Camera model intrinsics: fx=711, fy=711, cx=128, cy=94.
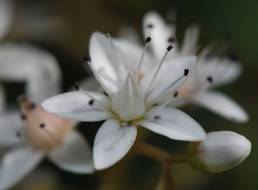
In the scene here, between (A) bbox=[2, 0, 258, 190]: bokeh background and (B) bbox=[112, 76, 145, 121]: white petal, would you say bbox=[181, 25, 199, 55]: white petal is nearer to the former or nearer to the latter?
(A) bbox=[2, 0, 258, 190]: bokeh background

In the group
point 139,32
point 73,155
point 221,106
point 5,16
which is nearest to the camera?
point 73,155

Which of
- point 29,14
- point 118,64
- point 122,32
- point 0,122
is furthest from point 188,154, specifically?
point 29,14

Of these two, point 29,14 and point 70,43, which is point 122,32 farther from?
point 29,14

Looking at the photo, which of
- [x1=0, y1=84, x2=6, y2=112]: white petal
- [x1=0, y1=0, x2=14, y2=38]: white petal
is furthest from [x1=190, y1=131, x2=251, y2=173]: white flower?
[x1=0, y1=0, x2=14, y2=38]: white petal

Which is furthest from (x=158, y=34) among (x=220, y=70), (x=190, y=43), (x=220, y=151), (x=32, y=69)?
(x=220, y=151)

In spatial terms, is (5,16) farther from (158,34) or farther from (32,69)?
(158,34)

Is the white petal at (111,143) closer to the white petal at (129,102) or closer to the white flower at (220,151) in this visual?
the white petal at (129,102)
